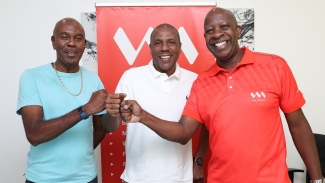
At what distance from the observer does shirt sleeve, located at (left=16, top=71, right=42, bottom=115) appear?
1522mm

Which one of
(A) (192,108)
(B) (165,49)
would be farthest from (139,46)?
(A) (192,108)

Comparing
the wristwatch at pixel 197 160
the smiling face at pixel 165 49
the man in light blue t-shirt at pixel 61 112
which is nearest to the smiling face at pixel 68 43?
the man in light blue t-shirt at pixel 61 112

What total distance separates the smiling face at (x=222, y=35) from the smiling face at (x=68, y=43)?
2.53ft

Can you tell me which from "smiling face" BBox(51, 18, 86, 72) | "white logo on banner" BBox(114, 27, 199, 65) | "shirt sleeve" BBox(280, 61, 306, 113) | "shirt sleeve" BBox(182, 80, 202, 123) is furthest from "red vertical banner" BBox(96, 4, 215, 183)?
"shirt sleeve" BBox(280, 61, 306, 113)

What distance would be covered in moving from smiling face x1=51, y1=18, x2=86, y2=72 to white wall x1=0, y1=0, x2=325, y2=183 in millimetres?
1004

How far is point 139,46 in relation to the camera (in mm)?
2564

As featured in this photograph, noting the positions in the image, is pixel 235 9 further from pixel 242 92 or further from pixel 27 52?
pixel 27 52

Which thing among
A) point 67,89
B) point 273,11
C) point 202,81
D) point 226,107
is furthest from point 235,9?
point 67,89

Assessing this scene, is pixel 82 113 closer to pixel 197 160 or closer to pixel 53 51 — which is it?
pixel 197 160

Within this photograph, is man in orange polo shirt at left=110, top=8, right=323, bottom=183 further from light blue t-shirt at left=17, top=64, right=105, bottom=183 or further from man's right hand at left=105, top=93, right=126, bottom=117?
light blue t-shirt at left=17, top=64, right=105, bottom=183

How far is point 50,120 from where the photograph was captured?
149 centimetres

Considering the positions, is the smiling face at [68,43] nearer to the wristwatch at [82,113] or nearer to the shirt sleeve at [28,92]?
the shirt sleeve at [28,92]

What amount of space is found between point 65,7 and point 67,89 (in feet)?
4.25

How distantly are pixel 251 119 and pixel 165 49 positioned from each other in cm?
69
